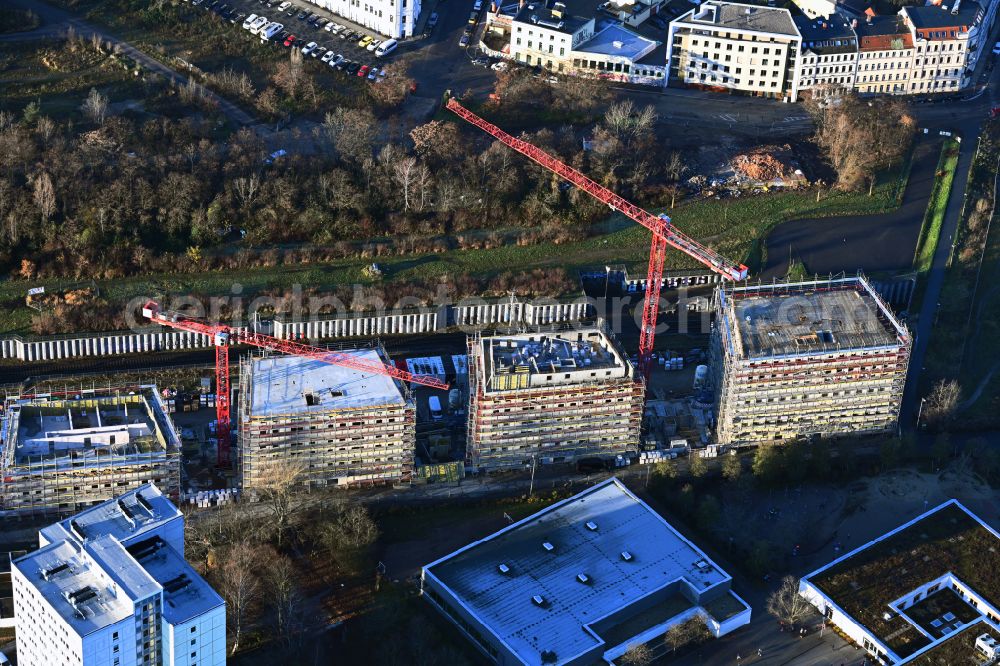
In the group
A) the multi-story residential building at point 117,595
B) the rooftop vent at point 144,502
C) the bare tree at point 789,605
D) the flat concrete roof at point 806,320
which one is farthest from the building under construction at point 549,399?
the multi-story residential building at point 117,595

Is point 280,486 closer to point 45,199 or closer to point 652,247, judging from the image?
point 652,247

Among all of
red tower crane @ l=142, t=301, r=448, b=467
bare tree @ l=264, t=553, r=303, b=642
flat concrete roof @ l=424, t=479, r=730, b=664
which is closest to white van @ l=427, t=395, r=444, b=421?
red tower crane @ l=142, t=301, r=448, b=467

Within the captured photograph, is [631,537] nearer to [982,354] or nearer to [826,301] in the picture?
[826,301]

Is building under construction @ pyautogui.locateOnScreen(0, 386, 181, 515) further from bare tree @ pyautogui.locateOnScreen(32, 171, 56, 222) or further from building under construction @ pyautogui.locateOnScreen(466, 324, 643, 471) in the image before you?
bare tree @ pyautogui.locateOnScreen(32, 171, 56, 222)

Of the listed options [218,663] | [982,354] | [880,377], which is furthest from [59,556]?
[982,354]

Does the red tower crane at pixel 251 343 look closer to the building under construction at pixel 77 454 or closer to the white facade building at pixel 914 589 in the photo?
the building under construction at pixel 77 454

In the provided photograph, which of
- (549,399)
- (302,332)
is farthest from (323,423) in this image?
(302,332)
